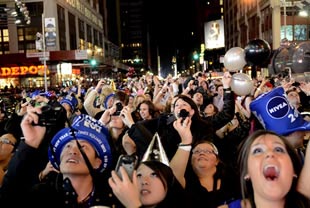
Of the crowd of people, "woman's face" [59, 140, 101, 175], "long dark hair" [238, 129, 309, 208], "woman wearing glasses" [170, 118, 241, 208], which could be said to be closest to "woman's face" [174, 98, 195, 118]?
the crowd of people

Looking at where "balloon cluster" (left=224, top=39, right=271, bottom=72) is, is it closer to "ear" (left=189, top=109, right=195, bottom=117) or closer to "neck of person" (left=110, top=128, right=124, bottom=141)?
"ear" (left=189, top=109, right=195, bottom=117)

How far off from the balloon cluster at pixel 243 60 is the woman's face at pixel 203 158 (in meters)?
2.10

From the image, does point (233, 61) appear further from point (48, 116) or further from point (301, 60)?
point (301, 60)

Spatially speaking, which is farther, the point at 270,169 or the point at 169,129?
the point at 169,129

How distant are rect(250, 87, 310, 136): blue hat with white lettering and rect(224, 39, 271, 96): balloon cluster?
2.44 metres

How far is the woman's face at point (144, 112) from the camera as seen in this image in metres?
6.86

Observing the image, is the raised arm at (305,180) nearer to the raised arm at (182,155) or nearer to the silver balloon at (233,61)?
the raised arm at (182,155)

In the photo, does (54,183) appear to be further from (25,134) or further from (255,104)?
(255,104)

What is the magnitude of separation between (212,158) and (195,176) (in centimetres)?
25

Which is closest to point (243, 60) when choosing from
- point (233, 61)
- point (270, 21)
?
point (233, 61)

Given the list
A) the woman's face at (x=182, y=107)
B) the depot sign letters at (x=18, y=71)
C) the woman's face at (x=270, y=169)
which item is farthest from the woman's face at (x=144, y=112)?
the depot sign letters at (x=18, y=71)

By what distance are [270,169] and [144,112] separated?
4153 mm

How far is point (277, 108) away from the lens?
3965 millimetres

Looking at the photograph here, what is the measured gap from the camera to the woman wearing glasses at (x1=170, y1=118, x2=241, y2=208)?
4.11 meters
